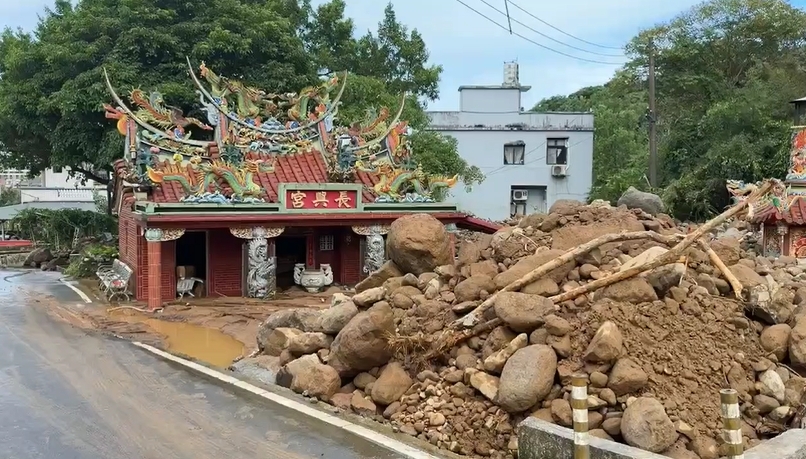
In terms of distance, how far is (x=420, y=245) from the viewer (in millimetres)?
9727

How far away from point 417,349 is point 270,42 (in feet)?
57.6

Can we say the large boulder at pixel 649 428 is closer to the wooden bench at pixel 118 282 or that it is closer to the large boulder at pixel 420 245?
the large boulder at pixel 420 245

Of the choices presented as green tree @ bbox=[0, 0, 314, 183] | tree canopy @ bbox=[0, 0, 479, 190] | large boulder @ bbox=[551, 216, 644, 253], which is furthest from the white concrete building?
large boulder @ bbox=[551, 216, 644, 253]

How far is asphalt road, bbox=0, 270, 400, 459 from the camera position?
651 centimetres

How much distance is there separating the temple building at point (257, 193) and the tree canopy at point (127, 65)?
3259 mm

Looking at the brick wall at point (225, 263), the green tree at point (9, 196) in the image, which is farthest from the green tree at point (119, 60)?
the green tree at point (9, 196)

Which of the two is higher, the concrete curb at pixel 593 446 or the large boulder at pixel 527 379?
the large boulder at pixel 527 379

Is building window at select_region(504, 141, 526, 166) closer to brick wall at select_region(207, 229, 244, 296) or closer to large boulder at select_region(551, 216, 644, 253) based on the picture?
brick wall at select_region(207, 229, 244, 296)

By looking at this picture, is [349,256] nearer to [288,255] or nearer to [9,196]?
[288,255]

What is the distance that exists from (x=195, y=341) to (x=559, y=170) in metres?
24.8

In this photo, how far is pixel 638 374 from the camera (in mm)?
6504

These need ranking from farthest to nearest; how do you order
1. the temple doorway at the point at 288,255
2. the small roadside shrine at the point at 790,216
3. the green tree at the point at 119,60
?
the green tree at the point at 119,60 → the temple doorway at the point at 288,255 → the small roadside shrine at the point at 790,216

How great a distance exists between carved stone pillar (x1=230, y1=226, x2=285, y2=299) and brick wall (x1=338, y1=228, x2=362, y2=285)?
2.53 metres

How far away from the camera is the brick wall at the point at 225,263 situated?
16531 millimetres
